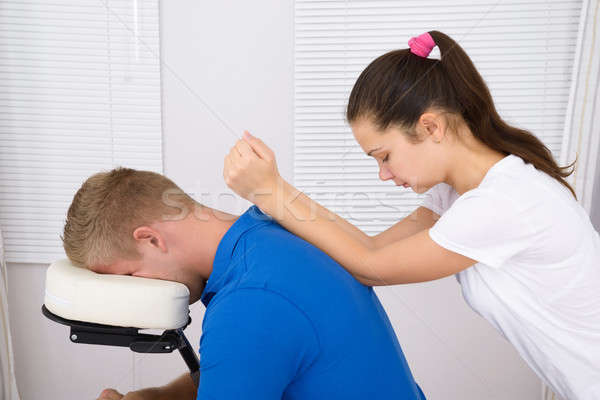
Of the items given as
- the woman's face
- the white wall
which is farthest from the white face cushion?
the white wall

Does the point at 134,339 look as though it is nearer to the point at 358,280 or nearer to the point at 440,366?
the point at 358,280

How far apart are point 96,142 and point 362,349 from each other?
1.64 metres

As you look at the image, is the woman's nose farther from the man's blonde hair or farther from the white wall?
the white wall

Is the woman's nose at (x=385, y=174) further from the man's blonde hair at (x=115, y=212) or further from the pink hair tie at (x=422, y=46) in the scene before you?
the man's blonde hair at (x=115, y=212)

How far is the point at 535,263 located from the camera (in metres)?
1.03

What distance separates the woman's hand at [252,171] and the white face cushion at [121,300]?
0.69ft

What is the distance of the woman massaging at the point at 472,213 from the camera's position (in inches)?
39.4

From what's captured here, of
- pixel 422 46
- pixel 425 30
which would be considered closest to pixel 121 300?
pixel 422 46

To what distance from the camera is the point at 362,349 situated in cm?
85

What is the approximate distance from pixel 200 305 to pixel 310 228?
139 cm

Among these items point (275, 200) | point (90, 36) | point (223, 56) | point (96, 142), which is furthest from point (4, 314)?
point (275, 200)

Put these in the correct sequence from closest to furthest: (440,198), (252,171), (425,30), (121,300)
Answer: (121,300) < (252,171) < (440,198) < (425,30)

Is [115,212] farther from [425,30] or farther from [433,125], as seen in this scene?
[425,30]

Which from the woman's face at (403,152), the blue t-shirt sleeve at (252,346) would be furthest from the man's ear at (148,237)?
the woman's face at (403,152)
